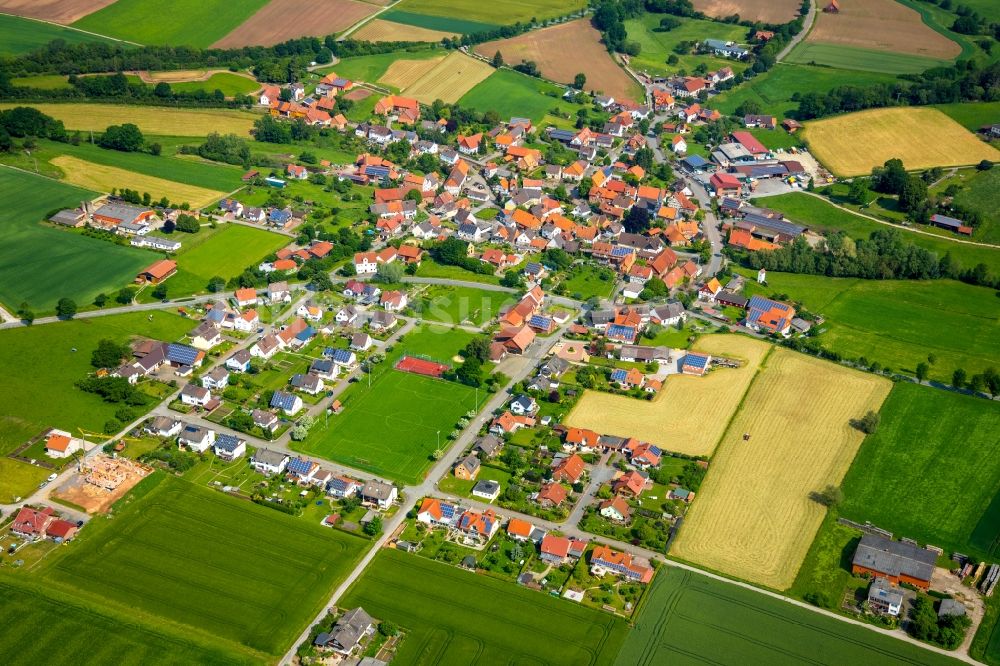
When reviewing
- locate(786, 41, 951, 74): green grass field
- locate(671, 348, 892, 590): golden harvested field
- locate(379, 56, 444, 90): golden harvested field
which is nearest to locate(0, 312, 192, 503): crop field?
locate(671, 348, 892, 590): golden harvested field

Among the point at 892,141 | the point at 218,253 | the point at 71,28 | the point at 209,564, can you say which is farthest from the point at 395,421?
the point at 71,28

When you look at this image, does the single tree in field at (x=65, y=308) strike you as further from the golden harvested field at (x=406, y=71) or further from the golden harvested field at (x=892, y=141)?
the golden harvested field at (x=892, y=141)

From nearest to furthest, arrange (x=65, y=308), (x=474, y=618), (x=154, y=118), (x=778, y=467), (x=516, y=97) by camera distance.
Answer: (x=474, y=618), (x=778, y=467), (x=65, y=308), (x=154, y=118), (x=516, y=97)

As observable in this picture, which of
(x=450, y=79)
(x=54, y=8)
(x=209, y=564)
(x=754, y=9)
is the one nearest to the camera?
(x=209, y=564)

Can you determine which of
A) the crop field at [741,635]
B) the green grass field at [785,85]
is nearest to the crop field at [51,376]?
the crop field at [741,635]

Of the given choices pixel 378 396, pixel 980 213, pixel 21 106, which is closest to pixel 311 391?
pixel 378 396

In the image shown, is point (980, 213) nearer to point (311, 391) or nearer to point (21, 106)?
point (311, 391)

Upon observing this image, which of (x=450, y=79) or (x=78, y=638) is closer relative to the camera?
(x=78, y=638)

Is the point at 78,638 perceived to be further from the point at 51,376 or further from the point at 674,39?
the point at 674,39
